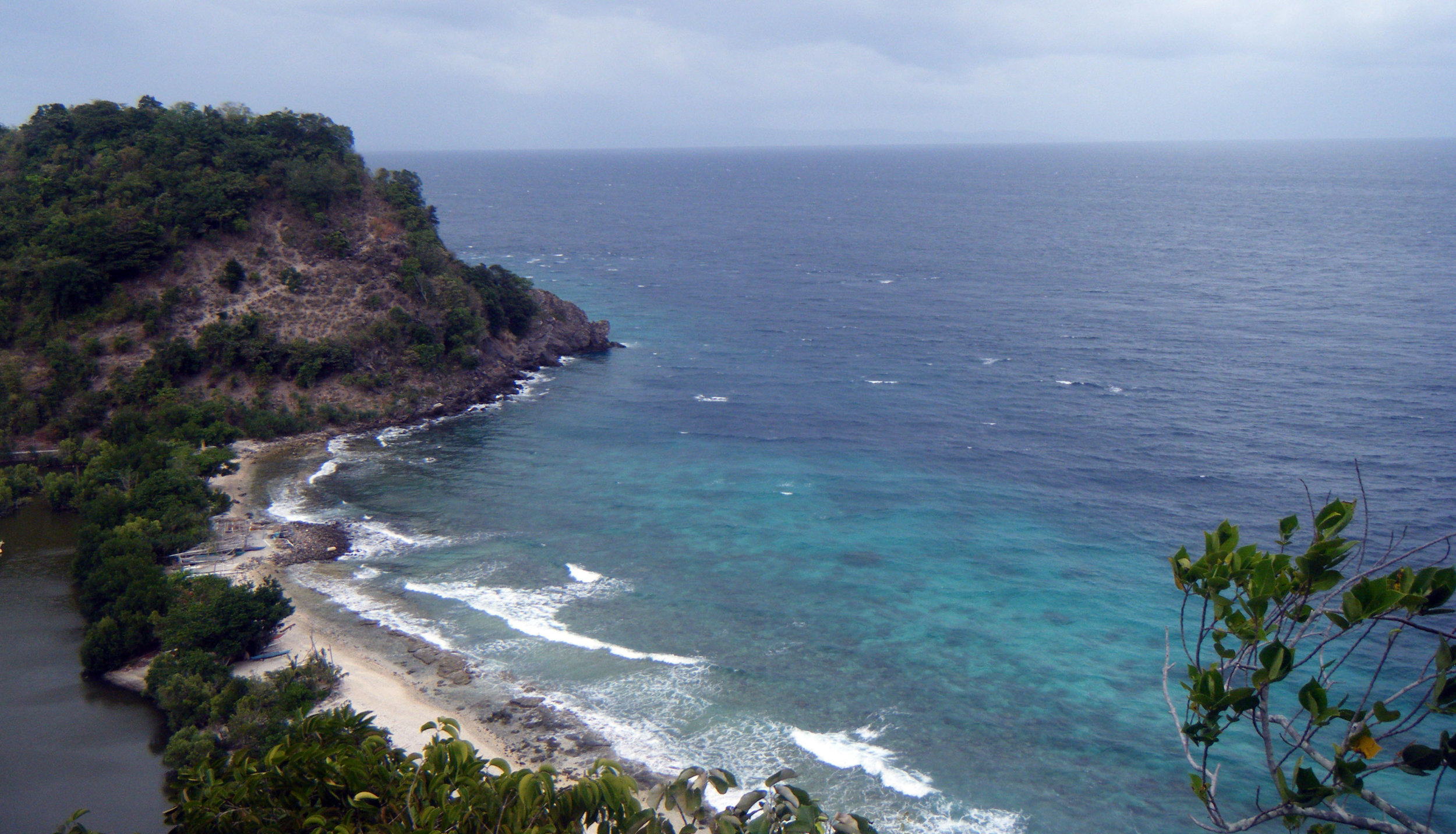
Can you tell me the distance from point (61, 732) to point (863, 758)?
32.3m

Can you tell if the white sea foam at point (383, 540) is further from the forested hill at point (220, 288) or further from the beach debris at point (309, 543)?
the forested hill at point (220, 288)

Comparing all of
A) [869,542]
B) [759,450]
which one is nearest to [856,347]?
[759,450]

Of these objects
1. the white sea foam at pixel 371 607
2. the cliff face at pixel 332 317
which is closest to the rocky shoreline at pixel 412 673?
the white sea foam at pixel 371 607

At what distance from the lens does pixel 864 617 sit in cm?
4584

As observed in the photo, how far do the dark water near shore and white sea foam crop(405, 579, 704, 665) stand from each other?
14749 mm

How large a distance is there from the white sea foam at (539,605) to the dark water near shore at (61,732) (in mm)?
14749

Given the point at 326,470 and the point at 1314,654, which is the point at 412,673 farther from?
the point at 1314,654

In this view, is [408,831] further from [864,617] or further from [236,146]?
[236,146]

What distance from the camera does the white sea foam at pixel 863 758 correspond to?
3391cm

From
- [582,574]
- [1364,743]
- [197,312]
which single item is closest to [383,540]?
[582,574]

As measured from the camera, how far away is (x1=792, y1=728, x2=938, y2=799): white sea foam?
33906 millimetres

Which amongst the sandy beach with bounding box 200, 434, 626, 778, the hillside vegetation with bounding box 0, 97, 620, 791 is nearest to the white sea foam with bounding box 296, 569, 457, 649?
the sandy beach with bounding box 200, 434, 626, 778

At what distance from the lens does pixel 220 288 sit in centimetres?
7588

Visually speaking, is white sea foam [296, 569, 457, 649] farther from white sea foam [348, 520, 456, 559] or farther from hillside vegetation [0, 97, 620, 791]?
hillside vegetation [0, 97, 620, 791]
